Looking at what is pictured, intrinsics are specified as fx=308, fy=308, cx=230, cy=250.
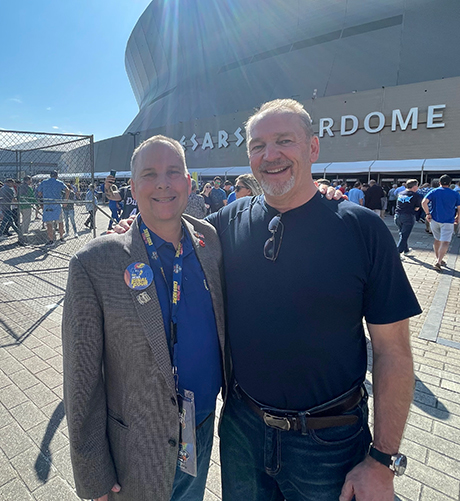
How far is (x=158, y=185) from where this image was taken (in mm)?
1545

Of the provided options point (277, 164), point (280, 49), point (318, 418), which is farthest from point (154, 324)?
point (280, 49)

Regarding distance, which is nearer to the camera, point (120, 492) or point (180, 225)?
point (120, 492)

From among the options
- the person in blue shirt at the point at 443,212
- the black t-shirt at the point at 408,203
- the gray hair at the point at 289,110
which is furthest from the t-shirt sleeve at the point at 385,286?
the black t-shirt at the point at 408,203

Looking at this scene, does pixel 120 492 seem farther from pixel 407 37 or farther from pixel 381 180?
pixel 407 37

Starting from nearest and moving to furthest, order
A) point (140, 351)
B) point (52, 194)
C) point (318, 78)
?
point (140, 351)
point (52, 194)
point (318, 78)

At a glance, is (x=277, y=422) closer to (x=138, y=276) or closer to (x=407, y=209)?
(x=138, y=276)

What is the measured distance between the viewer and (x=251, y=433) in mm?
1516

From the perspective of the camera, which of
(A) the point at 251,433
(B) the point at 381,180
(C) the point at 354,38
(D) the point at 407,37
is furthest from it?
(C) the point at 354,38

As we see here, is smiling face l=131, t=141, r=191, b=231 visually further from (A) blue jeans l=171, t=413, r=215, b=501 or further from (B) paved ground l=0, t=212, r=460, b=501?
(B) paved ground l=0, t=212, r=460, b=501

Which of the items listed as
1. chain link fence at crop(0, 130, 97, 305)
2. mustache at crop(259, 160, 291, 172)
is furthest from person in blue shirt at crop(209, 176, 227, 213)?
mustache at crop(259, 160, 291, 172)

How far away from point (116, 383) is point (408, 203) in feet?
29.9

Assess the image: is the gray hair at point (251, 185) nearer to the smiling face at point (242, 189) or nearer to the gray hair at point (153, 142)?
the smiling face at point (242, 189)

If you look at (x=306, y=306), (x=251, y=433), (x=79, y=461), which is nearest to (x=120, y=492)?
(x=79, y=461)

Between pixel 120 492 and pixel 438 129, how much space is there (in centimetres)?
2376
